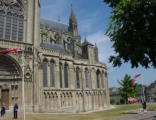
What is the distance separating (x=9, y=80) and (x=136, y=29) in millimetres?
22673

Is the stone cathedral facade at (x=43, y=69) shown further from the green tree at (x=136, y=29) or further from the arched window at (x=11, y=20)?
the green tree at (x=136, y=29)

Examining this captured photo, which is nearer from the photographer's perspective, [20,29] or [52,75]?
[20,29]

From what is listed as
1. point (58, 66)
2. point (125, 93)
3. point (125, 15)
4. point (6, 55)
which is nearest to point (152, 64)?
point (125, 15)

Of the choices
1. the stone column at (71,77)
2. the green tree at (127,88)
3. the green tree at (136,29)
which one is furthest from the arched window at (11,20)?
the green tree at (127,88)

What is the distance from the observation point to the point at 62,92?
35000 millimetres

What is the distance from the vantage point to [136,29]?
10.2 metres

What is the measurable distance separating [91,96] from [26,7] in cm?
2633

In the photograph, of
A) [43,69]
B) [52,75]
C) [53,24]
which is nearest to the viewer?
[43,69]

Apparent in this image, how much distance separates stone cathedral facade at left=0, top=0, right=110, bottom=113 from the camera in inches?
1036

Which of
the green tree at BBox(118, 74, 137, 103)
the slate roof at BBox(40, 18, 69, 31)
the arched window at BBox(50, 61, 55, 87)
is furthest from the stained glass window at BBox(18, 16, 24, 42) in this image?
the green tree at BBox(118, 74, 137, 103)

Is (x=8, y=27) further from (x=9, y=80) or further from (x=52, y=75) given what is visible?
(x=52, y=75)

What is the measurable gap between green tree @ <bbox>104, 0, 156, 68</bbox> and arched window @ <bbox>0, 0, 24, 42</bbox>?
2193cm

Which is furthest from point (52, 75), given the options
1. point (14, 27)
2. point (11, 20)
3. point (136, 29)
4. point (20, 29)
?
point (136, 29)

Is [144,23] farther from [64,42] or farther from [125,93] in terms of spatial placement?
[125,93]
